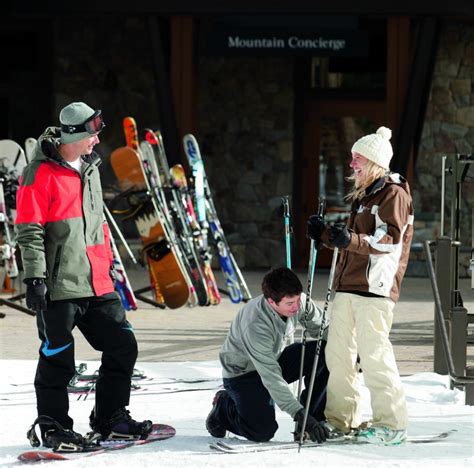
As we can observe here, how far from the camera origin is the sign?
50.4 ft

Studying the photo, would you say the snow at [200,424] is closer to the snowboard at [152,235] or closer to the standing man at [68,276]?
the standing man at [68,276]

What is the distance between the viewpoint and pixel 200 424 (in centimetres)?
705

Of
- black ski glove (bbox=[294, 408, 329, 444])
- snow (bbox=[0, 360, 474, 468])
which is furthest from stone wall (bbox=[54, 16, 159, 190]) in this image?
black ski glove (bbox=[294, 408, 329, 444])

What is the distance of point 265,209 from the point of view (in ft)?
55.5

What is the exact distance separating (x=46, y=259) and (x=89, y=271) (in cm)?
19

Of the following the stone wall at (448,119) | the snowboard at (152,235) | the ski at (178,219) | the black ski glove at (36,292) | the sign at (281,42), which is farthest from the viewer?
the stone wall at (448,119)

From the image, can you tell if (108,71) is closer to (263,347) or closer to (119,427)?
(119,427)

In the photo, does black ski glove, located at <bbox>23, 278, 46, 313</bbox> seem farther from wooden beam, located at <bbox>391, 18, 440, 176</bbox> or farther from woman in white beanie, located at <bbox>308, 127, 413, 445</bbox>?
wooden beam, located at <bbox>391, 18, 440, 176</bbox>

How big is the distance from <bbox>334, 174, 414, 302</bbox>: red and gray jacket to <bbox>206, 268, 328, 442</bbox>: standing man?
0.28 m

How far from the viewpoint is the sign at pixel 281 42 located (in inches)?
605

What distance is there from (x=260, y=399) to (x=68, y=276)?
1.02m

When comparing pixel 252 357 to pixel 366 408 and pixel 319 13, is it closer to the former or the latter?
pixel 366 408

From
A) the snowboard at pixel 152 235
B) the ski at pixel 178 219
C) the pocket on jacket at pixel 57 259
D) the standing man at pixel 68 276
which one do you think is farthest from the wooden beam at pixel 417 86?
the pocket on jacket at pixel 57 259

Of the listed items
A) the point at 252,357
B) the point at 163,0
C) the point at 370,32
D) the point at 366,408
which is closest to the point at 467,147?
the point at 370,32
